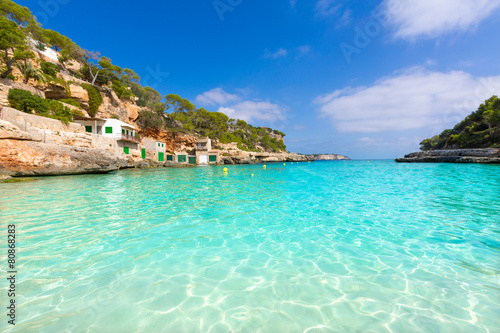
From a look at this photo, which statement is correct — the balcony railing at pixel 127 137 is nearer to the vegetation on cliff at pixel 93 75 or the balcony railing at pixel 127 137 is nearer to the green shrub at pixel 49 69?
the vegetation on cliff at pixel 93 75

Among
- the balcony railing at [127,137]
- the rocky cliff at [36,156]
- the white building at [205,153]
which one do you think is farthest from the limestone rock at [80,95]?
the white building at [205,153]

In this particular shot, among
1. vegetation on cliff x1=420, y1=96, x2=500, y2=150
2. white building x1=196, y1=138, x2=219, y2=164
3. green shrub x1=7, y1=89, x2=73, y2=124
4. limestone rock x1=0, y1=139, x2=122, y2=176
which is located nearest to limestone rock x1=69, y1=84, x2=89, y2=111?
green shrub x1=7, y1=89, x2=73, y2=124

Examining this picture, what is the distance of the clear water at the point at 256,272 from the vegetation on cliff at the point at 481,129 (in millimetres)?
62132

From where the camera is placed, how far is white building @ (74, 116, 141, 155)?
30438 millimetres

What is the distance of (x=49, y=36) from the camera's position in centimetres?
3512

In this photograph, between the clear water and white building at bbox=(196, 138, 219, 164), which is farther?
white building at bbox=(196, 138, 219, 164)

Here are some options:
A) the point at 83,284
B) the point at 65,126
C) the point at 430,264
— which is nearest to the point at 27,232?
the point at 83,284

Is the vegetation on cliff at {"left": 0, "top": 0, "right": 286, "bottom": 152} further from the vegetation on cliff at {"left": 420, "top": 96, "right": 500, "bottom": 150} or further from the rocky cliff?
the vegetation on cliff at {"left": 420, "top": 96, "right": 500, "bottom": 150}

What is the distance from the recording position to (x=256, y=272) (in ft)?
10.7

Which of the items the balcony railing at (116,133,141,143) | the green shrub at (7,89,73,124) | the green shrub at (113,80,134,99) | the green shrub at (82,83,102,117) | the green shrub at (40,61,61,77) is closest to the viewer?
the green shrub at (7,89,73,124)

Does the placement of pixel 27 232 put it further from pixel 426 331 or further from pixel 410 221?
pixel 410 221

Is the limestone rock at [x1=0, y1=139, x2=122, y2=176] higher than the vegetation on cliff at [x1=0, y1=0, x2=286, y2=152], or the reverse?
the vegetation on cliff at [x1=0, y1=0, x2=286, y2=152]

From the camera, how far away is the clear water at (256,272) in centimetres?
226

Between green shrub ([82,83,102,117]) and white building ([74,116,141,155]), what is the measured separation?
4.52m
